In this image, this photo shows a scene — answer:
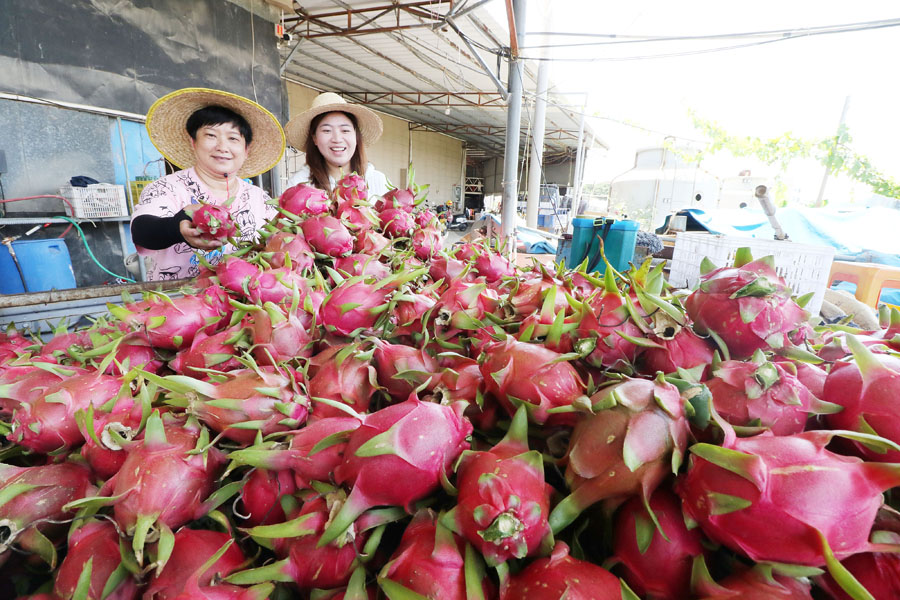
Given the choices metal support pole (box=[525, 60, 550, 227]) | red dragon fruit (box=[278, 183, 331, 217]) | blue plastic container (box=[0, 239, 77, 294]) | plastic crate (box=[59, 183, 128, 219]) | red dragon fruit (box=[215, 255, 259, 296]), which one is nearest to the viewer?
red dragon fruit (box=[215, 255, 259, 296])

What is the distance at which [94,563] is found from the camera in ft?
1.58

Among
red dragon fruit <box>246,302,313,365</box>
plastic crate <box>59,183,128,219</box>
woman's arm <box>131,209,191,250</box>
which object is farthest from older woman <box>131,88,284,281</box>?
plastic crate <box>59,183,128,219</box>

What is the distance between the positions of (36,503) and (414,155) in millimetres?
20612

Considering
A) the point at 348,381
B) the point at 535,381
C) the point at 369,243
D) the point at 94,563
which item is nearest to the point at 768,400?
the point at 535,381

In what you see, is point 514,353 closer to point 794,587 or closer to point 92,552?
point 794,587

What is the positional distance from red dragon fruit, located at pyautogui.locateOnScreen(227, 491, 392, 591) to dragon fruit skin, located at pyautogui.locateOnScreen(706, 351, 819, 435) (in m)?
0.43

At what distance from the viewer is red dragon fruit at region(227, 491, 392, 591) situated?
47 cm

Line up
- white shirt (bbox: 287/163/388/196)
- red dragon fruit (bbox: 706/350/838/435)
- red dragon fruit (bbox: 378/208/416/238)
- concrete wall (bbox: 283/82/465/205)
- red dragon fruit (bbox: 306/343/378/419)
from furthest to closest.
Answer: concrete wall (bbox: 283/82/465/205) < white shirt (bbox: 287/163/388/196) < red dragon fruit (bbox: 378/208/416/238) < red dragon fruit (bbox: 306/343/378/419) < red dragon fruit (bbox: 706/350/838/435)

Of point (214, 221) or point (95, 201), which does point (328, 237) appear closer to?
point (214, 221)

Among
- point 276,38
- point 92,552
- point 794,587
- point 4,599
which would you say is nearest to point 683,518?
point 794,587

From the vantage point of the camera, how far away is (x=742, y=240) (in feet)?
8.89

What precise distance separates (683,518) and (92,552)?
67 cm

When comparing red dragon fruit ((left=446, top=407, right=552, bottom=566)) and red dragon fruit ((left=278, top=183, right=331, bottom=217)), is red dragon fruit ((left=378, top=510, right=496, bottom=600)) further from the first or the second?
red dragon fruit ((left=278, top=183, right=331, bottom=217))

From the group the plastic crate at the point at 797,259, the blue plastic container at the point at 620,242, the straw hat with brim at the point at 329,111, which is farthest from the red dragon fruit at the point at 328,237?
the blue plastic container at the point at 620,242
